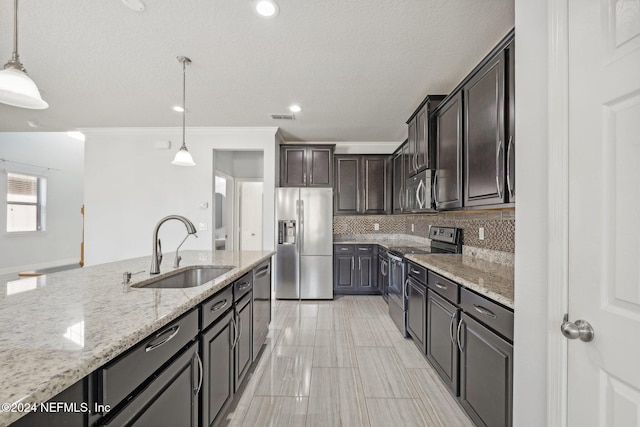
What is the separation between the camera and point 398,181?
4438 mm

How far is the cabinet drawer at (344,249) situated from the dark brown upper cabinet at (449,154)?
6.80 feet

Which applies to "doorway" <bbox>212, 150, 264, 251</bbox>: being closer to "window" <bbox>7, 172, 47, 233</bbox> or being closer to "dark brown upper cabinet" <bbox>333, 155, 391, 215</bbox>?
"dark brown upper cabinet" <bbox>333, 155, 391, 215</bbox>

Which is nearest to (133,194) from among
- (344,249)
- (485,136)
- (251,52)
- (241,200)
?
(241,200)

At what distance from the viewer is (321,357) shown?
2.52 metres

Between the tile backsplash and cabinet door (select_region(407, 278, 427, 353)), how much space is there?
0.73 metres

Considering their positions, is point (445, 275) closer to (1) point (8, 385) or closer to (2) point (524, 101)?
(2) point (524, 101)

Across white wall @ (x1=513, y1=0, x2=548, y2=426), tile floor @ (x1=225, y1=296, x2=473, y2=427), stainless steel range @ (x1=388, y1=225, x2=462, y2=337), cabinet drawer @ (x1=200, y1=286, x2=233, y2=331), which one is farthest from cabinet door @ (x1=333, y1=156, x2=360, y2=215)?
white wall @ (x1=513, y1=0, x2=548, y2=426)

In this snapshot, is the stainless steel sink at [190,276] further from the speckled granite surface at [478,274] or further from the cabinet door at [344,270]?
the cabinet door at [344,270]

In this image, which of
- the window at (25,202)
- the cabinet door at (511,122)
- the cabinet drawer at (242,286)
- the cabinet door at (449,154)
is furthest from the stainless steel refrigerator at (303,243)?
the window at (25,202)

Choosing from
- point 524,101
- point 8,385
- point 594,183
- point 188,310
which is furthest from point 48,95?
point 594,183

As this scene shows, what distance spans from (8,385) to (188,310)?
2.21 feet

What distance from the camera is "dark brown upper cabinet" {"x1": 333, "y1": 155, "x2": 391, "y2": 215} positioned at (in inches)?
192

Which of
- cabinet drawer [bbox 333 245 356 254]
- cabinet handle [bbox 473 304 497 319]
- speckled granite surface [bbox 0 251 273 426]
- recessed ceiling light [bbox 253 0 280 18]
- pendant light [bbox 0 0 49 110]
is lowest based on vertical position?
cabinet drawer [bbox 333 245 356 254]

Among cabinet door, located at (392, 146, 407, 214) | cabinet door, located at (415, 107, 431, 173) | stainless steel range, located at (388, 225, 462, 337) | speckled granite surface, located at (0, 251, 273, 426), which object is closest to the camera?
speckled granite surface, located at (0, 251, 273, 426)
